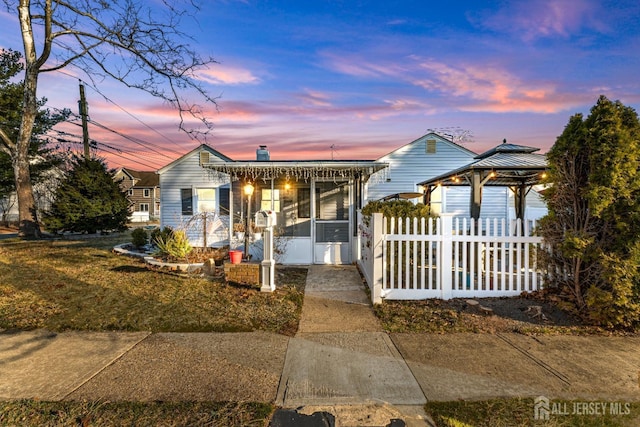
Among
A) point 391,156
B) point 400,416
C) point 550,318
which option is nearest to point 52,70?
point 391,156

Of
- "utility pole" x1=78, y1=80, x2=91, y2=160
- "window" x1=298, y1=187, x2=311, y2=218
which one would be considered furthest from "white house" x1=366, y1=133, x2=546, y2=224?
"utility pole" x1=78, y1=80, x2=91, y2=160

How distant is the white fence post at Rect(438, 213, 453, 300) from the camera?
17.0ft

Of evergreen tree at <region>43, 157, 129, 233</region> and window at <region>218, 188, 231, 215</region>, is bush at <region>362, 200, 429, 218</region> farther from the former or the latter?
evergreen tree at <region>43, 157, 129, 233</region>

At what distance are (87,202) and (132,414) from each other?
1632 centimetres

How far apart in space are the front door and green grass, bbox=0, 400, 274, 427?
6.80 metres

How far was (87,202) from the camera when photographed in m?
15.0

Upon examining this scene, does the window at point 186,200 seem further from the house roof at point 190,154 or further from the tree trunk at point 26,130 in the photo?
the tree trunk at point 26,130

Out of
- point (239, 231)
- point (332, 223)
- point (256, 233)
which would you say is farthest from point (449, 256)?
point (239, 231)

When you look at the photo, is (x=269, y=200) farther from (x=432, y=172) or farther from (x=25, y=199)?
(x=25, y=199)

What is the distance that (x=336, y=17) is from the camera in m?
8.30

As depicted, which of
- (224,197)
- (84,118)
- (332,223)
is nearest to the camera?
(332,223)

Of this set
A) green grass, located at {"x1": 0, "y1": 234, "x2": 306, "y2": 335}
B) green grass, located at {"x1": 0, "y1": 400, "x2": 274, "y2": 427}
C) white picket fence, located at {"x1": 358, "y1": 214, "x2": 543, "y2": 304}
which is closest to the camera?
green grass, located at {"x1": 0, "y1": 400, "x2": 274, "y2": 427}

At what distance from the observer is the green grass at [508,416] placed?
226 centimetres

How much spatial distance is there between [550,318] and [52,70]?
61.4ft
